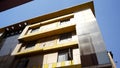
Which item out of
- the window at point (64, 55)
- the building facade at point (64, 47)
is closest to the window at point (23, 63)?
the building facade at point (64, 47)

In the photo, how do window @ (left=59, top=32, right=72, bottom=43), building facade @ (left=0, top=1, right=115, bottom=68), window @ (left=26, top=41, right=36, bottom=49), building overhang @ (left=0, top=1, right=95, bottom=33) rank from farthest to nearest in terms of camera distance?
1. building overhang @ (left=0, top=1, right=95, bottom=33)
2. window @ (left=26, top=41, right=36, bottom=49)
3. window @ (left=59, top=32, right=72, bottom=43)
4. building facade @ (left=0, top=1, right=115, bottom=68)

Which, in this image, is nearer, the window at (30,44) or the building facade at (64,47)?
the building facade at (64,47)

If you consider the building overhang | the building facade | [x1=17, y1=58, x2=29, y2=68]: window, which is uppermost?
the building overhang

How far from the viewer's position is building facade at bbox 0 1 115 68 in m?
7.43

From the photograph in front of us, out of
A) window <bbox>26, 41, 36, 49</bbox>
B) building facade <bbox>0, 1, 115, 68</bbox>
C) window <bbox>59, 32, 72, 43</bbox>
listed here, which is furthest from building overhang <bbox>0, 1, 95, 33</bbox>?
window <bbox>26, 41, 36, 49</bbox>

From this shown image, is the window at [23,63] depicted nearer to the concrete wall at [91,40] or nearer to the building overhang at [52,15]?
the concrete wall at [91,40]

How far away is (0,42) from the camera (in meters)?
15.3

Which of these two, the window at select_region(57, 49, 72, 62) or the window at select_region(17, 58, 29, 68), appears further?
the window at select_region(17, 58, 29, 68)

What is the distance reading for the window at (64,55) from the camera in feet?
28.7

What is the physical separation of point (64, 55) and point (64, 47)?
0.75m

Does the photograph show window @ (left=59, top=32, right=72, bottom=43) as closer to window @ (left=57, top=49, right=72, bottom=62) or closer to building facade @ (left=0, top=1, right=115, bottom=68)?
building facade @ (left=0, top=1, right=115, bottom=68)

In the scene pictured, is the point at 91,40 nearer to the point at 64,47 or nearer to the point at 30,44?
the point at 64,47

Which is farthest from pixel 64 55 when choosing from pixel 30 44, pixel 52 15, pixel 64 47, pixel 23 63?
pixel 52 15

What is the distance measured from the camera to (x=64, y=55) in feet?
30.4
